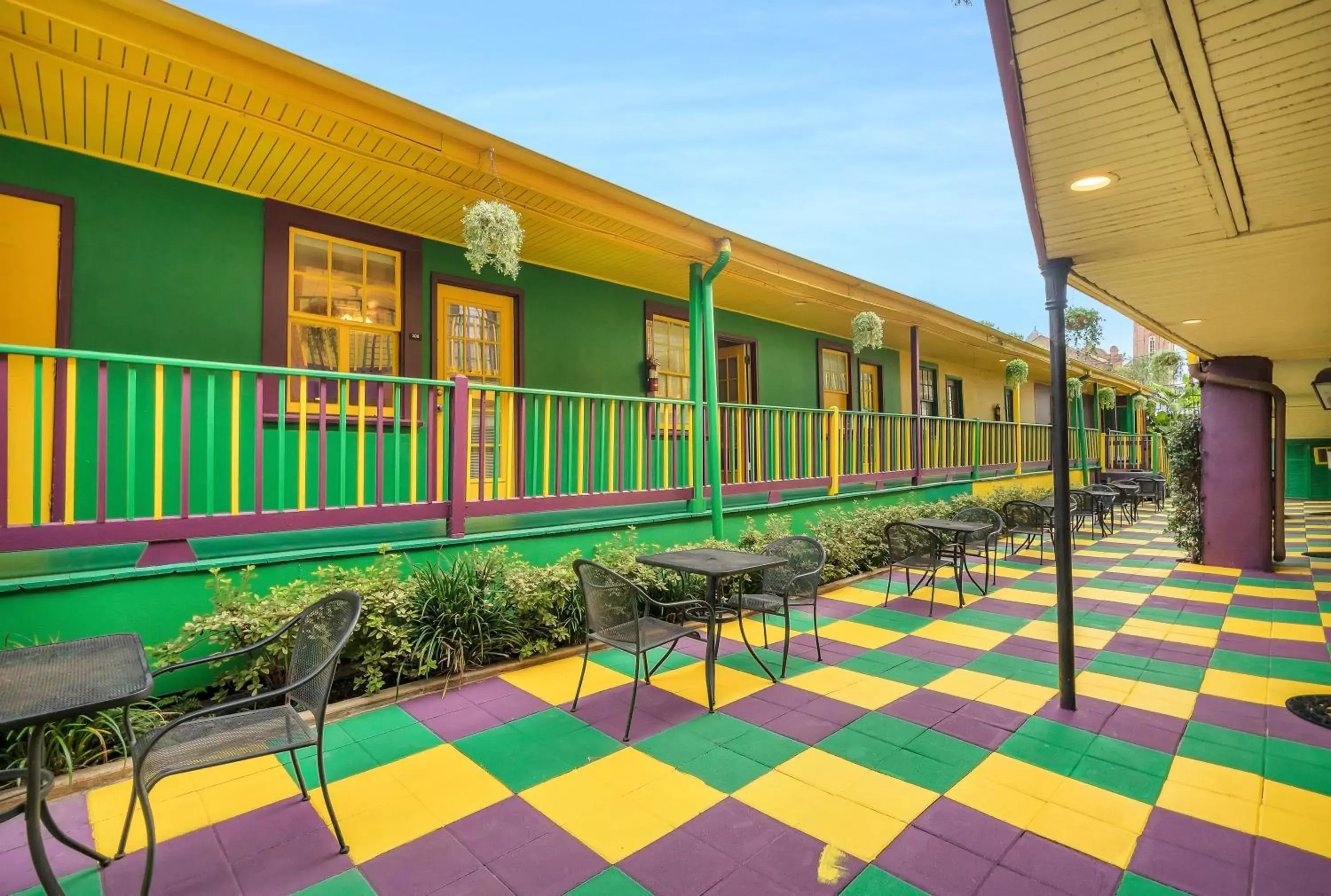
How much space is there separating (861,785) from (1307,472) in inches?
831

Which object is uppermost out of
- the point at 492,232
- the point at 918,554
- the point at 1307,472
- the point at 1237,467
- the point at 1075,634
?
the point at 492,232

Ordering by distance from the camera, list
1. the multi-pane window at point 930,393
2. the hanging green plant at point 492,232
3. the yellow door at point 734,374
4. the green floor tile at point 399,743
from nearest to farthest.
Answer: the green floor tile at point 399,743
the hanging green plant at point 492,232
the yellow door at point 734,374
the multi-pane window at point 930,393

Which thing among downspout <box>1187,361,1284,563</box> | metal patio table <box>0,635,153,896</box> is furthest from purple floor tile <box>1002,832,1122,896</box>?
downspout <box>1187,361,1284,563</box>

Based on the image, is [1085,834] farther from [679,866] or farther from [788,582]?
[788,582]

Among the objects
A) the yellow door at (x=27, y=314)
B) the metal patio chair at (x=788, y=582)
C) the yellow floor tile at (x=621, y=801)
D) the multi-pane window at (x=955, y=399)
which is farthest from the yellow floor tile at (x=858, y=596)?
the multi-pane window at (x=955, y=399)

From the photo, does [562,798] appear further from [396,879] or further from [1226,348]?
A: [1226,348]

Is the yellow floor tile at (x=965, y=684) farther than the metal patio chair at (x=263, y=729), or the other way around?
the yellow floor tile at (x=965, y=684)

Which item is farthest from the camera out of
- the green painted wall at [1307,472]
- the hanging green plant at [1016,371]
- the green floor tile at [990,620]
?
the green painted wall at [1307,472]

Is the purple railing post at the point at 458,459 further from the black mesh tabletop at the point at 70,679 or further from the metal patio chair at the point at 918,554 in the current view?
the metal patio chair at the point at 918,554

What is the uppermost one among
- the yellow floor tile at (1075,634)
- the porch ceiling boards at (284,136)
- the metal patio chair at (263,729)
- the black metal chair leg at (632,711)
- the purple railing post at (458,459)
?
the porch ceiling boards at (284,136)

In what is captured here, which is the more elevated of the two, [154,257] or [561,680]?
[154,257]

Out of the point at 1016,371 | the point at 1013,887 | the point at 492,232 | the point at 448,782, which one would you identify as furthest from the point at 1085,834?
the point at 1016,371

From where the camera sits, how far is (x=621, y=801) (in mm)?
2637

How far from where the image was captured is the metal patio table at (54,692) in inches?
68.2
